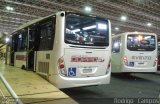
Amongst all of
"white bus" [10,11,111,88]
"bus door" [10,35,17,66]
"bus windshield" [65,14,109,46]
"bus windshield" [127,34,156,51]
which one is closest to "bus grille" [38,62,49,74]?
"white bus" [10,11,111,88]

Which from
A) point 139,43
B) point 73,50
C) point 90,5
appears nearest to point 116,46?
point 139,43

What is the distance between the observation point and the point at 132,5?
17297 millimetres

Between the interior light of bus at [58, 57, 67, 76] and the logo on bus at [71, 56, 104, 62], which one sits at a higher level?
the logo on bus at [71, 56, 104, 62]

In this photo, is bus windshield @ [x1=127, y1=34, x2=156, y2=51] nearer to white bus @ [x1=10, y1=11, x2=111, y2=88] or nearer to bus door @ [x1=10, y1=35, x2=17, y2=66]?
white bus @ [x1=10, y1=11, x2=111, y2=88]

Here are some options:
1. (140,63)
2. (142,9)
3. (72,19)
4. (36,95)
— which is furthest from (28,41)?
(142,9)

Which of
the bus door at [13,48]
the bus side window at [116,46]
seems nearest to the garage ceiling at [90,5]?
the bus side window at [116,46]

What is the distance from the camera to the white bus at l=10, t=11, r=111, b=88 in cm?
600

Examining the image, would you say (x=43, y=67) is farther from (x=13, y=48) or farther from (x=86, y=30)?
(x=13, y=48)

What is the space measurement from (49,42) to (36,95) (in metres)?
2.10

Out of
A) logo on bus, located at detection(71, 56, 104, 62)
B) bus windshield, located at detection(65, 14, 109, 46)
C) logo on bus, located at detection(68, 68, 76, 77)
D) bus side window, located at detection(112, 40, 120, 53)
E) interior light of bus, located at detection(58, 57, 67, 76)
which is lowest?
logo on bus, located at detection(68, 68, 76, 77)

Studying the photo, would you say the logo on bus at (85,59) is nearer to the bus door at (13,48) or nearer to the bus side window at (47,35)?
the bus side window at (47,35)

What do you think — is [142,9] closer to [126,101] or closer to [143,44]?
[143,44]

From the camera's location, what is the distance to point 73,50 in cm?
613

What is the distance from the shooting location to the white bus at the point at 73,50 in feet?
19.7
